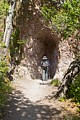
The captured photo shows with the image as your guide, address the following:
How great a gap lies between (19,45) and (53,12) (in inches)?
267

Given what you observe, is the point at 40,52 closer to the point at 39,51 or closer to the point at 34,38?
the point at 39,51

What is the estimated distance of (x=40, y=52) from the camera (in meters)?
19.8

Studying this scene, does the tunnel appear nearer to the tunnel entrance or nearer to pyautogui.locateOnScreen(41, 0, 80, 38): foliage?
the tunnel entrance

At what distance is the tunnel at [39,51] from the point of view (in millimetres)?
18266

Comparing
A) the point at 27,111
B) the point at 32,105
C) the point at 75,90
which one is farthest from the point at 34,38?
the point at 27,111

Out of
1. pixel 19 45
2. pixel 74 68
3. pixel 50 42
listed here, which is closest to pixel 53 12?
pixel 74 68

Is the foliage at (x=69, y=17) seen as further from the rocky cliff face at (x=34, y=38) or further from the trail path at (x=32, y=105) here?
the rocky cliff face at (x=34, y=38)

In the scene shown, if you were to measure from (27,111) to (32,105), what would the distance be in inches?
31.9

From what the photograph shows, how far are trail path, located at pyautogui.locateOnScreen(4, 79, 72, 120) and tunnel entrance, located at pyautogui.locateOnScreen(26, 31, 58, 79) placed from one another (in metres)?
3.84

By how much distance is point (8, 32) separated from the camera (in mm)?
14547

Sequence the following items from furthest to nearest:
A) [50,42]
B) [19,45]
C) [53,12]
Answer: [50,42]
[19,45]
[53,12]

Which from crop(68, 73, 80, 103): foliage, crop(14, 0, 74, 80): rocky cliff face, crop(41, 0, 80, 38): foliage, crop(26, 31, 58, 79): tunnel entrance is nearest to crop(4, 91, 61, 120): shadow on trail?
crop(68, 73, 80, 103): foliage

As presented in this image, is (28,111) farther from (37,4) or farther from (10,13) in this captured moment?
(37,4)

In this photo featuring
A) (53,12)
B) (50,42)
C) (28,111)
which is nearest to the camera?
(28,111)
